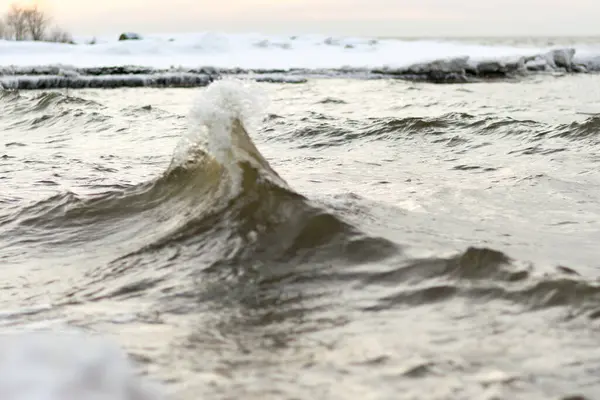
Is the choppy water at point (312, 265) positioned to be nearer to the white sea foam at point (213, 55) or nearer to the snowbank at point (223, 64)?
the snowbank at point (223, 64)

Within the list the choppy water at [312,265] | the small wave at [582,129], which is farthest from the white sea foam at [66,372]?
the small wave at [582,129]

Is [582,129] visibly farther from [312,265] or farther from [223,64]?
[223,64]

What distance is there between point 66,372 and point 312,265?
1.12 m

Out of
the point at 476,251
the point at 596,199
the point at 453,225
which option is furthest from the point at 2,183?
the point at 596,199

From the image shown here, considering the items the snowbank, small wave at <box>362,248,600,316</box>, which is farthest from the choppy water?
the snowbank

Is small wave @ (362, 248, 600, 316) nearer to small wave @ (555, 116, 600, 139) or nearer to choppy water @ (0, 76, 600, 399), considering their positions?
choppy water @ (0, 76, 600, 399)

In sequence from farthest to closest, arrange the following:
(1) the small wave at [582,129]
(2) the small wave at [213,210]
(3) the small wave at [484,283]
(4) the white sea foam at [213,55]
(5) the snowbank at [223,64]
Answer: (4) the white sea foam at [213,55]
(5) the snowbank at [223,64]
(1) the small wave at [582,129]
(2) the small wave at [213,210]
(3) the small wave at [484,283]

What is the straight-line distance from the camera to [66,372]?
1.49 meters

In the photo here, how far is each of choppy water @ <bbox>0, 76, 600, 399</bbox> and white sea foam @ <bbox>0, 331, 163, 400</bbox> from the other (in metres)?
0.09

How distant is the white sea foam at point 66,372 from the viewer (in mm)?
1426

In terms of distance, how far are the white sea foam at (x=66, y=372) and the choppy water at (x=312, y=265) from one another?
9cm

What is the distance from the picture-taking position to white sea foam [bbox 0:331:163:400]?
4.68 ft

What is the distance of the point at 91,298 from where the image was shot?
226 centimetres

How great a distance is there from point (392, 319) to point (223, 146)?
5.81 ft
